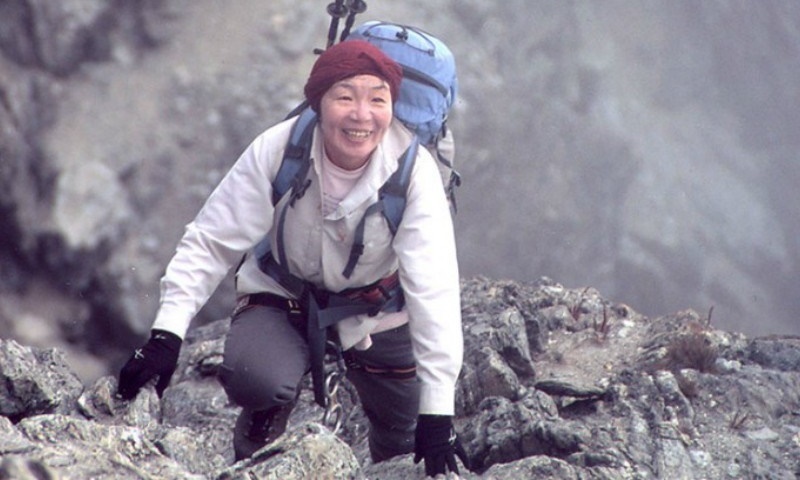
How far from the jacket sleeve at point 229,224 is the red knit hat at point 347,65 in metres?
0.37

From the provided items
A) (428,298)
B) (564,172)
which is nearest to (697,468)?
(428,298)

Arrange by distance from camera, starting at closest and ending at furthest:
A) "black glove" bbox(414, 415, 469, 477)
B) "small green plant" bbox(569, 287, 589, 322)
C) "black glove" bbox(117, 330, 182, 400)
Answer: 1. "black glove" bbox(117, 330, 182, 400)
2. "black glove" bbox(414, 415, 469, 477)
3. "small green plant" bbox(569, 287, 589, 322)

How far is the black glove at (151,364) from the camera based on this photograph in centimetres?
401

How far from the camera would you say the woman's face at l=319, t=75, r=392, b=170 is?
425 cm

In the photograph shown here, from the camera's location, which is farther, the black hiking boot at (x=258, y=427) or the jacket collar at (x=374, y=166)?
the black hiking boot at (x=258, y=427)

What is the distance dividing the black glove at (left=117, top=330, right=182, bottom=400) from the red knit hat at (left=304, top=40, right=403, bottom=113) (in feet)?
4.39

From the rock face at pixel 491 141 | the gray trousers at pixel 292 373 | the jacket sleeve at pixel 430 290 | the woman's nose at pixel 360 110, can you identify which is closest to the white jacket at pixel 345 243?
the jacket sleeve at pixel 430 290

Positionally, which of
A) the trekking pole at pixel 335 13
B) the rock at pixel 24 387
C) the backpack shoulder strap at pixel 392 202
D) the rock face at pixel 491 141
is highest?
the rock face at pixel 491 141

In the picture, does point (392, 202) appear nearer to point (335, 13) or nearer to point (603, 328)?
point (335, 13)

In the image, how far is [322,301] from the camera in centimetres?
461

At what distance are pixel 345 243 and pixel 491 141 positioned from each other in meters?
16.3

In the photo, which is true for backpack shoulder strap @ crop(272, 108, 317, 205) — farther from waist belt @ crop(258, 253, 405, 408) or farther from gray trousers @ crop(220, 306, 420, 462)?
gray trousers @ crop(220, 306, 420, 462)

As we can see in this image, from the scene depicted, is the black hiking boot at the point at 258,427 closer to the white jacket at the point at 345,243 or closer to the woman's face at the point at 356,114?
the white jacket at the point at 345,243

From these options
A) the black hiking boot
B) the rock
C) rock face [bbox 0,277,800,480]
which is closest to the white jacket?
rock face [bbox 0,277,800,480]
